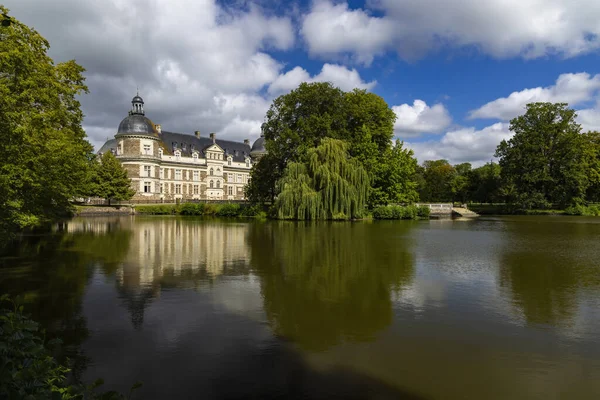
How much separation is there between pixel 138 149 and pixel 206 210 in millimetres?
18696

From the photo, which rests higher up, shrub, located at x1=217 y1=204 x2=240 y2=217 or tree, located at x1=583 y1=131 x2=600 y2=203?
tree, located at x1=583 y1=131 x2=600 y2=203

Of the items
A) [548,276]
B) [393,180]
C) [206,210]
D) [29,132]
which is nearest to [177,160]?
[206,210]

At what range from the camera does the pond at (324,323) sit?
4.98m

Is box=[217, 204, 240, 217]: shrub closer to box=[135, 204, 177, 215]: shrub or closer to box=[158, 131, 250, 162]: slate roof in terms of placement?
box=[135, 204, 177, 215]: shrub

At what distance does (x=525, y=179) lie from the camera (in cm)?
4909

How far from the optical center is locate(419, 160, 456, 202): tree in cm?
7512

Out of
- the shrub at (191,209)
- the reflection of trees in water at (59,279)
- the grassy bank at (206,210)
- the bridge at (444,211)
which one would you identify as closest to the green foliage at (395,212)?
the bridge at (444,211)

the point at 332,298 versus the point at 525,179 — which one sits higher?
the point at 525,179

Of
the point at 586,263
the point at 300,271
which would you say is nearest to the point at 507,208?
the point at 586,263

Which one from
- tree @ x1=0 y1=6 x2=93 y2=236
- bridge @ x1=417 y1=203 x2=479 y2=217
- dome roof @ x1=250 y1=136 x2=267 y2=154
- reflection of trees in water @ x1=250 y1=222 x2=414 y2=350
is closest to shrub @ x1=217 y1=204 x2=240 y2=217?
bridge @ x1=417 y1=203 x2=479 y2=217

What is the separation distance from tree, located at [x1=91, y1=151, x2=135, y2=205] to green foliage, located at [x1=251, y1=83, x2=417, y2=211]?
1880 centimetres

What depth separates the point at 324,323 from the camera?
707 centimetres

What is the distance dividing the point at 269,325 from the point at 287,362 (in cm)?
154

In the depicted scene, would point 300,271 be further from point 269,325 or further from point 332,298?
point 269,325
